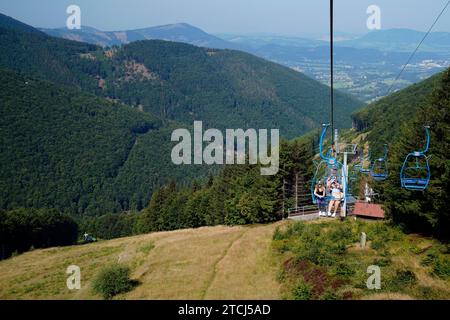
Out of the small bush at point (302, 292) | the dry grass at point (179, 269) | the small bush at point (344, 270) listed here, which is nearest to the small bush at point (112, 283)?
the dry grass at point (179, 269)

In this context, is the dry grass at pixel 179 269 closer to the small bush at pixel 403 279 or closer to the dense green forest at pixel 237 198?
the dense green forest at pixel 237 198

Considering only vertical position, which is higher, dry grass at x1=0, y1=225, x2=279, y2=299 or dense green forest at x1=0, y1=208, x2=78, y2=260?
dry grass at x1=0, y1=225, x2=279, y2=299

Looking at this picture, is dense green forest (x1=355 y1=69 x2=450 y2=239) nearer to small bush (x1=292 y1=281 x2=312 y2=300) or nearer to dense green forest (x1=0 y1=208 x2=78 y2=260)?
small bush (x1=292 y1=281 x2=312 y2=300)

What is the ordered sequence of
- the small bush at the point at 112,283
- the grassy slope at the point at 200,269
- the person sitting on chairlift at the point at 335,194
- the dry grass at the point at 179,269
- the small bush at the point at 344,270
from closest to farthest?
the person sitting on chairlift at the point at 335,194
the small bush at the point at 344,270
the grassy slope at the point at 200,269
the dry grass at the point at 179,269
the small bush at the point at 112,283

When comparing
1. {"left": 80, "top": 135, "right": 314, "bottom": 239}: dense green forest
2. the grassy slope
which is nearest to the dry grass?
the grassy slope

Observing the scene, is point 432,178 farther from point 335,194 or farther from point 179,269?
Result: point 179,269
